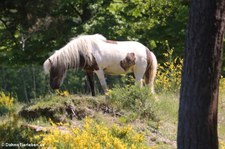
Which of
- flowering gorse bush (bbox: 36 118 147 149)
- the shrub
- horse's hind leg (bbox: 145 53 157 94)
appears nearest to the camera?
flowering gorse bush (bbox: 36 118 147 149)

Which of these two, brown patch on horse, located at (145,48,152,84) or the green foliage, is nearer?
the green foliage

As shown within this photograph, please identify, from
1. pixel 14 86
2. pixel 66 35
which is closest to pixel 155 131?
pixel 66 35

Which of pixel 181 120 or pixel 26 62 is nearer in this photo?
pixel 181 120

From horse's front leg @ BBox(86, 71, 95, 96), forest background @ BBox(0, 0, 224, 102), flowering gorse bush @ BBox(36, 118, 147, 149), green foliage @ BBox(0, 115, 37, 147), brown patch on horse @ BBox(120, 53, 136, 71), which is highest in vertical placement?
forest background @ BBox(0, 0, 224, 102)

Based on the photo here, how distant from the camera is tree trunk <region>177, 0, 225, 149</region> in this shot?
519 centimetres

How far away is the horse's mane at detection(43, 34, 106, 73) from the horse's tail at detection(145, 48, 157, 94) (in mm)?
1455

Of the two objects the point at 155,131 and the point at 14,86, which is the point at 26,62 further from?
the point at 155,131

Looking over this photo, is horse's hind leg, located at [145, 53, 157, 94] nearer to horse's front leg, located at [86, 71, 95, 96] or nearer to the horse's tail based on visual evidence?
the horse's tail

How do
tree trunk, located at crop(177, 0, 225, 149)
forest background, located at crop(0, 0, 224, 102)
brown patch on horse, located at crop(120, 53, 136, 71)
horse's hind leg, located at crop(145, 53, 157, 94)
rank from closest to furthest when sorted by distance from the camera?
tree trunk, located at crop(177, 0, 225, 149)
brown patch on horse, located at crop(120, 53, 136, 71)
horse's hind leg, located at crop(145, 53, 157, 94)
forest background, located at crop(0, 0, 224, 102)

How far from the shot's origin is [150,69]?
11352mm

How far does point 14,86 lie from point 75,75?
5.52 meters

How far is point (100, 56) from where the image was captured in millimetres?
10383

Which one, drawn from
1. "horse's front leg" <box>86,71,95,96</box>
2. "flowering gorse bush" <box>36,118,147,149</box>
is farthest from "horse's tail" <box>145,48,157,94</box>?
"flowering gorse bush" <box>36,118,147,149</box>

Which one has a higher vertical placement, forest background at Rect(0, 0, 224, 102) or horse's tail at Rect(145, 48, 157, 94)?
forest background at Rect(0, 0, 224, 102)
